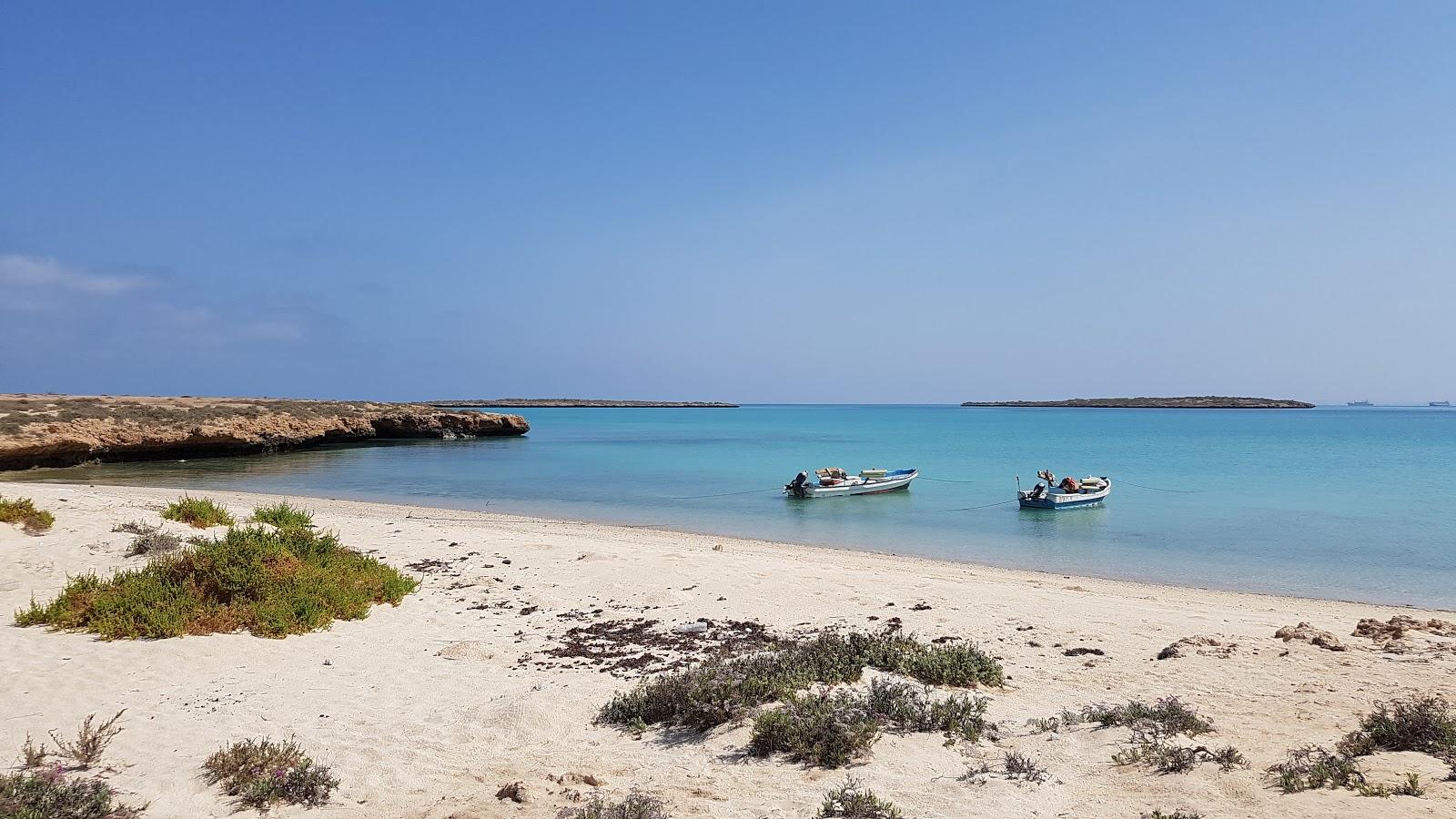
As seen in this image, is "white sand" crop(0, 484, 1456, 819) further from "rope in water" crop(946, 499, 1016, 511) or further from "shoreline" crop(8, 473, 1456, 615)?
"rope in water" crop(946, 499, 1016, 511)

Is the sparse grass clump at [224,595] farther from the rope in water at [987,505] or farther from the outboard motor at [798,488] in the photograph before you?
the rope in water at [987,505]

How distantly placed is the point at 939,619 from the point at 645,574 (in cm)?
473

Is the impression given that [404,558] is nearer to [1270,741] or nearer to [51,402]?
[1270,741]

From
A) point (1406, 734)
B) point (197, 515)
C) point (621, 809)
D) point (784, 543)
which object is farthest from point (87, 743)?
point (784, 543)

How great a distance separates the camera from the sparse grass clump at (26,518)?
1240 cm

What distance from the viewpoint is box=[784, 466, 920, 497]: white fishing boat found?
27.3m

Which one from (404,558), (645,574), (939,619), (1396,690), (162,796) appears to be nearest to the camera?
(162,796)

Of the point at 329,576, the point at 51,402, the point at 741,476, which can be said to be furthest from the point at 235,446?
the point at 329,576

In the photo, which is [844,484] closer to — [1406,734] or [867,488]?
[867,488]

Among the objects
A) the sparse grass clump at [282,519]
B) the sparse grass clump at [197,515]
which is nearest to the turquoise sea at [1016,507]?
the sparse grass clump at [197,515]

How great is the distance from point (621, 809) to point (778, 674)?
8.22 ft

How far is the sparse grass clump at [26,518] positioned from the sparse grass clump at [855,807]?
46.8ft

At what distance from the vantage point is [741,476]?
114 feet

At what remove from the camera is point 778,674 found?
21.4 ft
